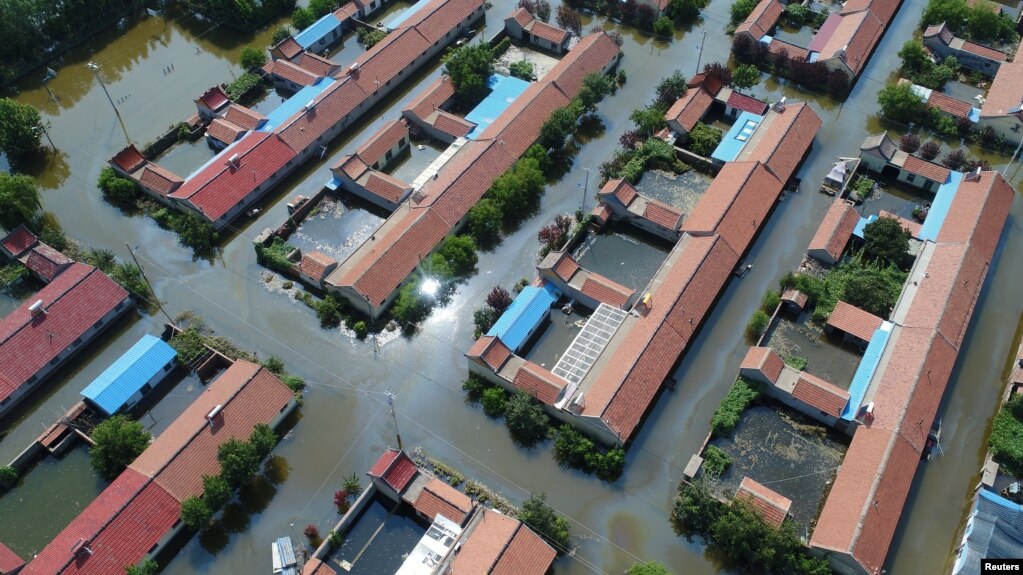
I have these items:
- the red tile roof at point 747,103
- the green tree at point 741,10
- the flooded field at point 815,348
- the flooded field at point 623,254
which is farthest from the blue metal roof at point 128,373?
the green tree at point 741,10

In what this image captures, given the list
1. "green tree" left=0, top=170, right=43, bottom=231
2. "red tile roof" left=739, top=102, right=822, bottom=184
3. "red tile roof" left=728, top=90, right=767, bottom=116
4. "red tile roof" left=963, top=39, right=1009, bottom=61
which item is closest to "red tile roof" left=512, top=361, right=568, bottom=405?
"red tile roof" left=739, top=102, right=822, bottom=184

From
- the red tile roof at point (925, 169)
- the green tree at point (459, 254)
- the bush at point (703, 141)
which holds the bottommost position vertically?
the green tree at point (459, 254)

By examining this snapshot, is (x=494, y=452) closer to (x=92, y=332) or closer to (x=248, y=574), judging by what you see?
(x=248, y=574)

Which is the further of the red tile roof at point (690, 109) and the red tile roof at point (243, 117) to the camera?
the red tile roof at point (243, 117)

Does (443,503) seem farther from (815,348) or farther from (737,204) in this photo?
(737,204)

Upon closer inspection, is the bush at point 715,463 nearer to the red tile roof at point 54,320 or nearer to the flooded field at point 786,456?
the flooded field at point 786,456
